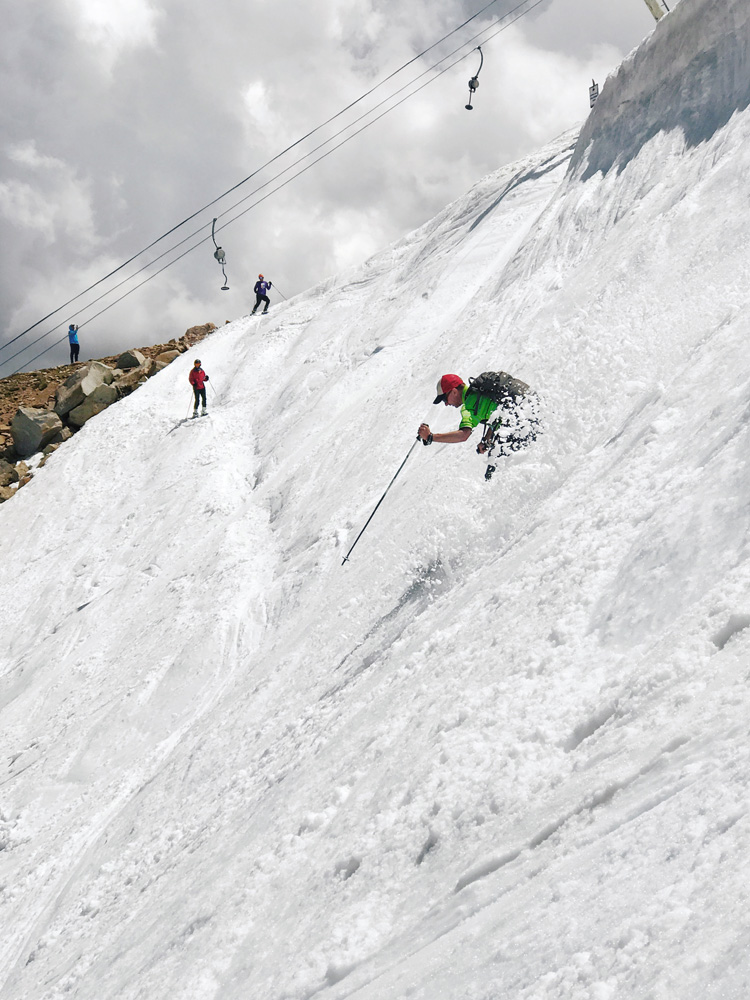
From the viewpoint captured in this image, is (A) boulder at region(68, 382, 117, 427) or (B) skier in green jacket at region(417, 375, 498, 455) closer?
(B) skier in green jacket at region(417, 375, 498, 455)

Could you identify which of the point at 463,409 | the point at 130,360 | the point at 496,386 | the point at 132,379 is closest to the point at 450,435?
the point at 463,409

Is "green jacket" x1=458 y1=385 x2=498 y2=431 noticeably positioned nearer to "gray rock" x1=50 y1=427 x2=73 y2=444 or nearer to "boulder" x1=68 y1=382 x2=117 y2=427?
"boulder" x1=68 y1=382 x2=117 y2=427

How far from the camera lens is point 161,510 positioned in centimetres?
1862

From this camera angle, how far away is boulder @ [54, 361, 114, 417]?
27047 mm

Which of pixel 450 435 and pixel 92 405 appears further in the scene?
pixel 92 405

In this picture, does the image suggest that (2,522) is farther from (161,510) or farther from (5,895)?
(5,895)

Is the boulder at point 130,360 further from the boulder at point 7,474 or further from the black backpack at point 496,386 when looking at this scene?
the black backpack at point 496,386

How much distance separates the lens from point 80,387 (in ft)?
88.5

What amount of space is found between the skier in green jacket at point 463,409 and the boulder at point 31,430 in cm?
2144

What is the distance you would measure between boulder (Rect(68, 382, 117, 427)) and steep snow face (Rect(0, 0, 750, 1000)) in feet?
27.2

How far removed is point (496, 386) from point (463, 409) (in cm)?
60

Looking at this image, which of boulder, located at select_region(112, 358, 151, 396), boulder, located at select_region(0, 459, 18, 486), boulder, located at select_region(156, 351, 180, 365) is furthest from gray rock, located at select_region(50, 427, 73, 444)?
boulder, located at select_region(156, 351, 180, 365)

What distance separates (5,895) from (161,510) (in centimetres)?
1051

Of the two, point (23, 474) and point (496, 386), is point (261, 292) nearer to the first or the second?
point (23, 474)
